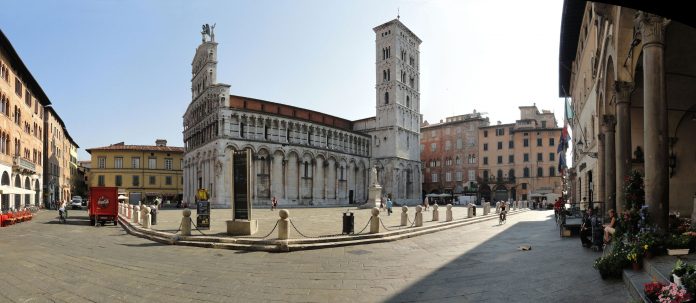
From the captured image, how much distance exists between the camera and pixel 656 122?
8359 millimetres

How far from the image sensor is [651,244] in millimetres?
7258

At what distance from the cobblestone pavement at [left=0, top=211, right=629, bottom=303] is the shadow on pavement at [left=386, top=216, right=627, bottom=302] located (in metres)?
0.02

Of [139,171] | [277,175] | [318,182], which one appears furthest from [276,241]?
[139,171]

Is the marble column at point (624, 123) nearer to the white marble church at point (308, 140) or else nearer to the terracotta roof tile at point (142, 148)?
the white marble church at point (308, 140)

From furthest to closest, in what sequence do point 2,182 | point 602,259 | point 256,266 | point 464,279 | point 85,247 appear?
point 2,182 < point 85,247 < point 256,266 < point 464,279 < point 602,259

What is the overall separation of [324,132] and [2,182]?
4050cm

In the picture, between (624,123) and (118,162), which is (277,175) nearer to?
(118,162)

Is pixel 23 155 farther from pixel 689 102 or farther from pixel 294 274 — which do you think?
pixel 689 102

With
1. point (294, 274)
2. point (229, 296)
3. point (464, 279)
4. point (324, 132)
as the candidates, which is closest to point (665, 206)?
point (464, 279)

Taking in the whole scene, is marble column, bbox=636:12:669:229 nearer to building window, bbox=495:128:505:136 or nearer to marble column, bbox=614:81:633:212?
marble column, bbox=614:81:633:212

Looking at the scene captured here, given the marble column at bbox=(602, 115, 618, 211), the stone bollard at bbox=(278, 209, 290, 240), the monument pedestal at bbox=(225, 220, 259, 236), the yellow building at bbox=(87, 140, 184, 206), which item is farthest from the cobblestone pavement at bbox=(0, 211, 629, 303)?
the yellow building at bbox=(87, 140, 184, 206)

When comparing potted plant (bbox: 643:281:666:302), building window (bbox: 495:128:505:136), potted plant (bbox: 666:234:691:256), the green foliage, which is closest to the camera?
potted plant (bbox: 643:281:666:302)

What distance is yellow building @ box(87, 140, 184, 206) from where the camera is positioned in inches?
2635

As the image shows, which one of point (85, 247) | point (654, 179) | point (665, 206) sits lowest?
point (85, 247)
